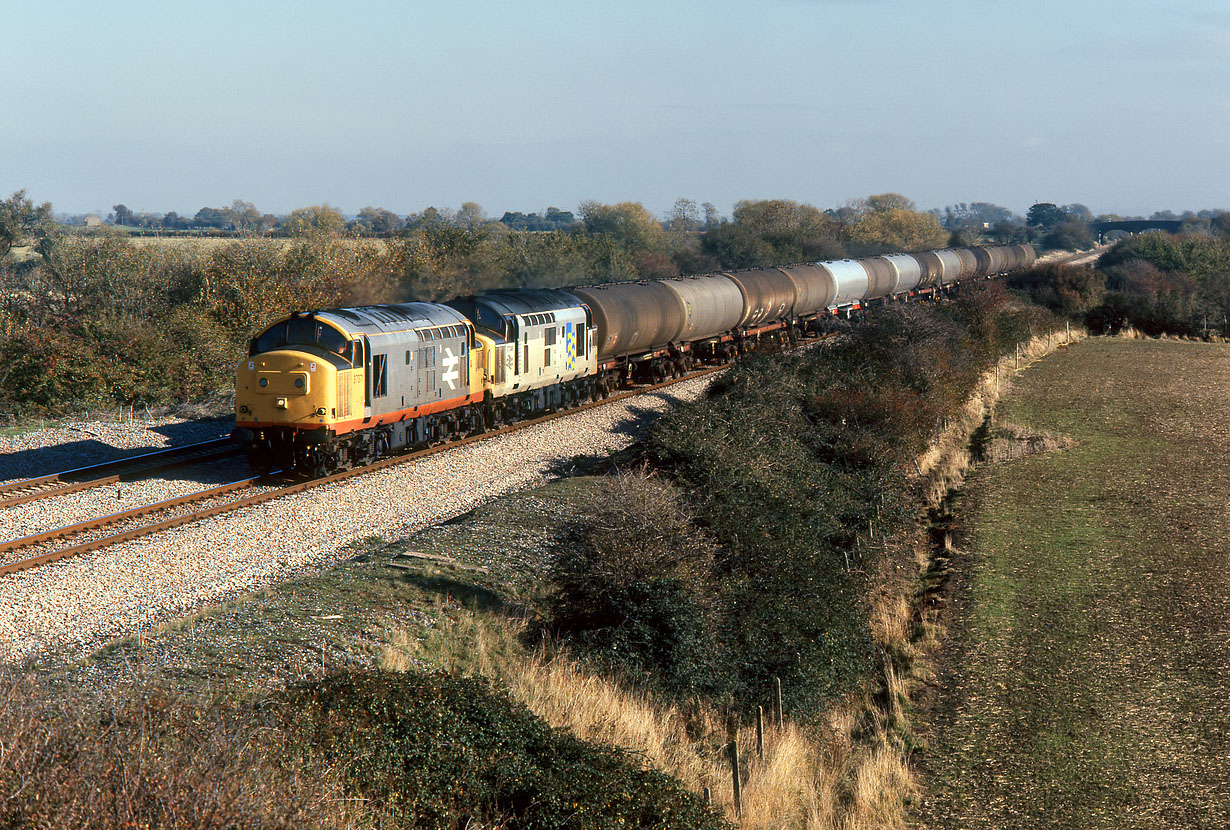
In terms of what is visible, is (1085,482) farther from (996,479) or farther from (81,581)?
(81,581)

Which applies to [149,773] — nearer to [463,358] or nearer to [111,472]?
[111,472]

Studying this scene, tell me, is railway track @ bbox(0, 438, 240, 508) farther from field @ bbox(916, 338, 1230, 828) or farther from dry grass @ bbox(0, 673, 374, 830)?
field @ bbox(916, 338, 1230, 828)

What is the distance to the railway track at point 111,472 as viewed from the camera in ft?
65.8

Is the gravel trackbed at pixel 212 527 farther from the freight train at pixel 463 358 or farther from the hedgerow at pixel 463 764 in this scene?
the hedgerow at pixel 463 764

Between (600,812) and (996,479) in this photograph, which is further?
(996,479)

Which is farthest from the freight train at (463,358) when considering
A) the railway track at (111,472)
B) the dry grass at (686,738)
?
the dry grass at (686,738)

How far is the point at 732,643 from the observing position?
50.9 ft

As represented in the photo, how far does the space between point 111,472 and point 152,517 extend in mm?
4235

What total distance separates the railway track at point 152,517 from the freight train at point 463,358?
488 millimetres

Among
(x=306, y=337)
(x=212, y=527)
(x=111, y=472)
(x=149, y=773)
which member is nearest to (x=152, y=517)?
(x=212, y=527)

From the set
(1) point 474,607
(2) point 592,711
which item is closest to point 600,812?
(2) point 592,711

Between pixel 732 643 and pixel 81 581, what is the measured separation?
31.2ft

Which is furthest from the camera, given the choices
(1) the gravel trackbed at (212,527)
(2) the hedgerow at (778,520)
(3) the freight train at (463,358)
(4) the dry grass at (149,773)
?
(3) the freight train at (463,358)

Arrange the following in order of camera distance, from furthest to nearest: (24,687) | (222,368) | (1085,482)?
(222,368)
(1085,482)
(24,687)
